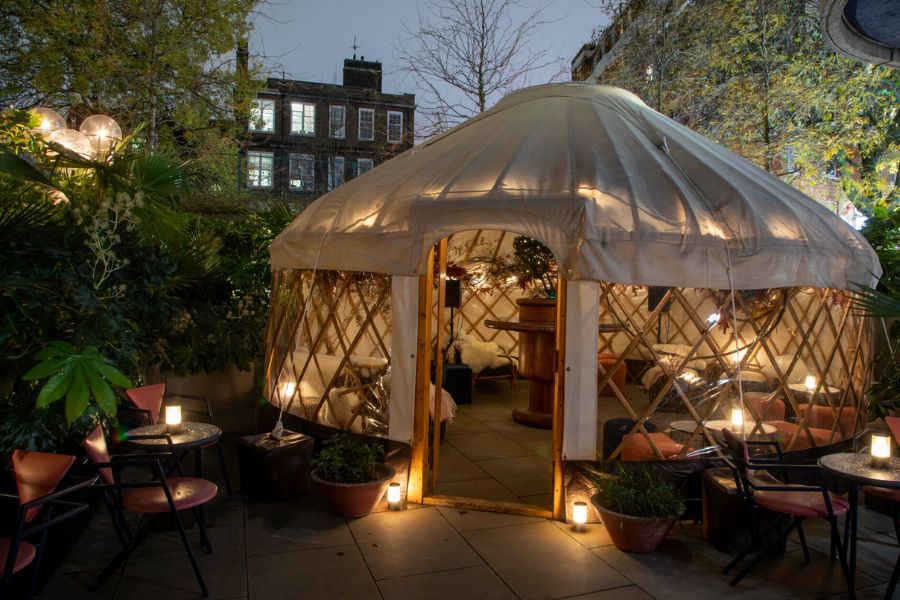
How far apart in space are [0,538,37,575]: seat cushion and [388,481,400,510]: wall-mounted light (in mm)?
1715

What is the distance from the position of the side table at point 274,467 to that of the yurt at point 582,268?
390 millimetres

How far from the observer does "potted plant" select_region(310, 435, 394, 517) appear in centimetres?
333

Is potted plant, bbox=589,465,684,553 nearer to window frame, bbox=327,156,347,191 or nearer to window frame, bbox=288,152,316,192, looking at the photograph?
window frame, bbox=327,156,347,191

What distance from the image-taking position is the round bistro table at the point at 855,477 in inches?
99.2

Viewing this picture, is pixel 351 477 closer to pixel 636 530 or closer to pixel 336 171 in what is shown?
pixel 636 530

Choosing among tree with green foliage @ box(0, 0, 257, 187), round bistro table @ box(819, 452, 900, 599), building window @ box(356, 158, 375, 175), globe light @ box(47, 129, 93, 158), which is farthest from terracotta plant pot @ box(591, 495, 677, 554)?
building window @ box(356, 158, 375, 175)

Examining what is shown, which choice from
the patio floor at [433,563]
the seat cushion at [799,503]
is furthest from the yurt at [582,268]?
the seat cushion at [799,503]

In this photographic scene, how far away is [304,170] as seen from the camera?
15.6 m

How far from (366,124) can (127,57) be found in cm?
943

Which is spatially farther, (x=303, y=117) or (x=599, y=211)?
(x=303, y=117)

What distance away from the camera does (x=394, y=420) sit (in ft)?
11.7

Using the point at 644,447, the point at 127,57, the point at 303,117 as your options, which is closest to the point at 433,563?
the point at 644,447

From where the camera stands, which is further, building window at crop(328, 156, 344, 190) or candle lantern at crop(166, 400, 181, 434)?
building window at crop(328, 156, 344, 190)

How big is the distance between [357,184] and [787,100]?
5915 mm
